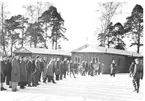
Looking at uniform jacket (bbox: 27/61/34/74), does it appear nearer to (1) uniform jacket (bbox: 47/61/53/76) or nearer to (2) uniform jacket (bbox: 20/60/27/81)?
(2) uniform jacket (bbox: 20/60/27/81)

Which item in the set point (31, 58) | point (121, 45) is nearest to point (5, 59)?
point (31, 58)

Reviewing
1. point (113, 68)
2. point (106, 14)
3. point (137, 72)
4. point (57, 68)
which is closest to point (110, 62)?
point (113, 68)

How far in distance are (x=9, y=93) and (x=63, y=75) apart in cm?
335

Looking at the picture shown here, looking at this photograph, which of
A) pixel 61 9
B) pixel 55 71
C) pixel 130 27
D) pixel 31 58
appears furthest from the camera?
pixel 55 71

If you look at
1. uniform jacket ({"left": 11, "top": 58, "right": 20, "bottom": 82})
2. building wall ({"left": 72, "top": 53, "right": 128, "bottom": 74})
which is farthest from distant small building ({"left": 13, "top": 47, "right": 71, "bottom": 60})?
building wall ({"left": 72, "top": 53, "right": 128, "bottom": 74})

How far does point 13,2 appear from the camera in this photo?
8117 millimetres

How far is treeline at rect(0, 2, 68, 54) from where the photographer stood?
24.1 feet

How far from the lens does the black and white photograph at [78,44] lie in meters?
6.61

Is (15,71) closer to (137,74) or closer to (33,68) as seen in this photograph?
(33,68)

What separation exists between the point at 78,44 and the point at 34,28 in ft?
4.72

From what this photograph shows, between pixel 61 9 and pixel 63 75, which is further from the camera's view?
pixel 63 75

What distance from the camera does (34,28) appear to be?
7.57 metres

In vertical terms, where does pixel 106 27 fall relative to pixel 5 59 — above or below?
above

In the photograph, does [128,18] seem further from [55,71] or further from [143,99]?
[55,71]
